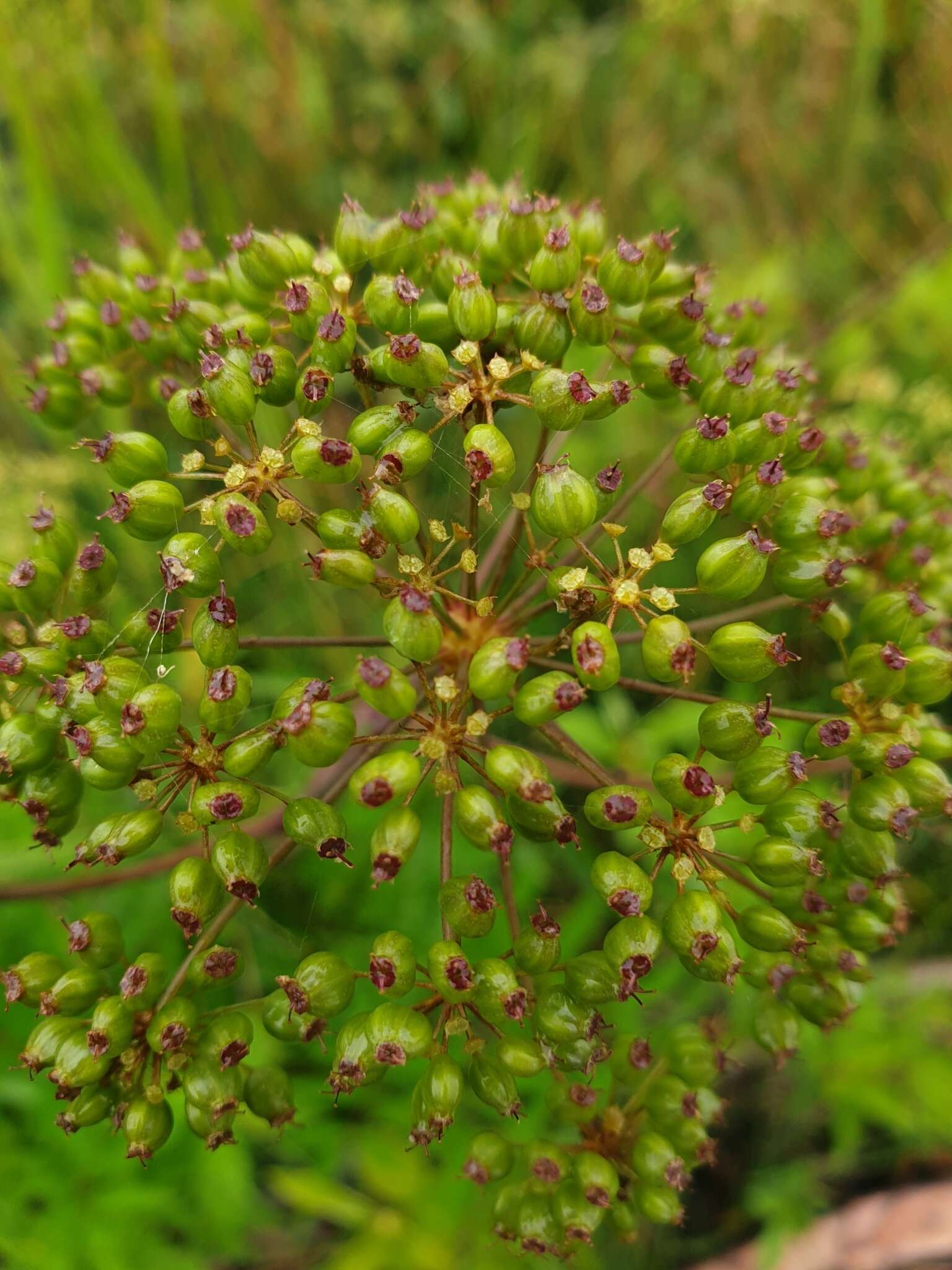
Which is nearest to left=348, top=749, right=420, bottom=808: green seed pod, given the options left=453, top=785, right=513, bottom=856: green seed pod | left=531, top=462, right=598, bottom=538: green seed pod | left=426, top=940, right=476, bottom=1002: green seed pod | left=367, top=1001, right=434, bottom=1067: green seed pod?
left=453, top=785, right=513, bottom=856: green seed pod

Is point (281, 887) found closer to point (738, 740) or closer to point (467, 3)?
point (738, 740)

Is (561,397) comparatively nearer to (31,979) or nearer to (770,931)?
(770,931)

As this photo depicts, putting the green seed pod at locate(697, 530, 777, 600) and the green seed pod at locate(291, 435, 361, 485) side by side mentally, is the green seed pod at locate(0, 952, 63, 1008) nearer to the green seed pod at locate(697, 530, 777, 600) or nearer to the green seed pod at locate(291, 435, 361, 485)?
the green seed pod at locate(291, 435, 361, 485)

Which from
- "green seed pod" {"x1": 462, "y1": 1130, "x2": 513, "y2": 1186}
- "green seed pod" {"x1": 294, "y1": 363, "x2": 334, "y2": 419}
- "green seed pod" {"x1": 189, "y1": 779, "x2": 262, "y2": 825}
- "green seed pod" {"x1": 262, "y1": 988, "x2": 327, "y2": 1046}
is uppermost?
"green seed pod" {"x1": 294, "y1": 363, "x2": 334, "y2": 419}

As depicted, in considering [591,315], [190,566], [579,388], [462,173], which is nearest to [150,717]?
[190,566]

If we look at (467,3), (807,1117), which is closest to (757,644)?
(807,1117)
